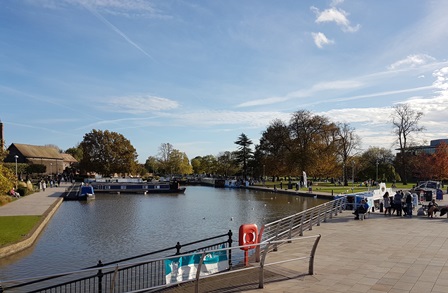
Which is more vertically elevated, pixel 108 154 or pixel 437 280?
pixel 108 154

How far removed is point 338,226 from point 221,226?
28.9 ft

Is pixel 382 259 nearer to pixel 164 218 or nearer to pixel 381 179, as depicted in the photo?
pixel 164 218

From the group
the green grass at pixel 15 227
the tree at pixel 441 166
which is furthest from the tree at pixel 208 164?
the green grass at pixel 15 227

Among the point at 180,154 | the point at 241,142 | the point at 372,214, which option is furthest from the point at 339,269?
the point at 180,154

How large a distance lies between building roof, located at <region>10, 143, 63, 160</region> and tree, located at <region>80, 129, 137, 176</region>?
2388cm

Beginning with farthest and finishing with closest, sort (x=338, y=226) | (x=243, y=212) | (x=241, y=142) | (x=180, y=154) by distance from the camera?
1. (x=180, y=154)
2. (x=241, y=142)
3. (x=243, y=212)
4. (x=338, y=226)

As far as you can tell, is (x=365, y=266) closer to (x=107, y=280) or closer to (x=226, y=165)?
(x=107, y=280)

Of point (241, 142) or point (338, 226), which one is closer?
point (338, 226)

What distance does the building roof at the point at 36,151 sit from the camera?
9965cm

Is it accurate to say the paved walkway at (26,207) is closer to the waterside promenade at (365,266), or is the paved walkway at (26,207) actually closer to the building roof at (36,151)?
the waterside promenade at (365,266)

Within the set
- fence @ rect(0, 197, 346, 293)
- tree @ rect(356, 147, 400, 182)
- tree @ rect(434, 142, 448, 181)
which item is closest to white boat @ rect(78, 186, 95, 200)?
fence @ rect(0, 197, 346, 293)

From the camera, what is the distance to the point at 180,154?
120 metres

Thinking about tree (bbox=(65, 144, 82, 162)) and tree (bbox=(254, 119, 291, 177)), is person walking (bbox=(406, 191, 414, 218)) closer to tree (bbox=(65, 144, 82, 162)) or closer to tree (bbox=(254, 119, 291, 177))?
tree (bbox=(254, 119, 291, 177))

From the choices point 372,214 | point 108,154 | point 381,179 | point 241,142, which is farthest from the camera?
point 241,142
